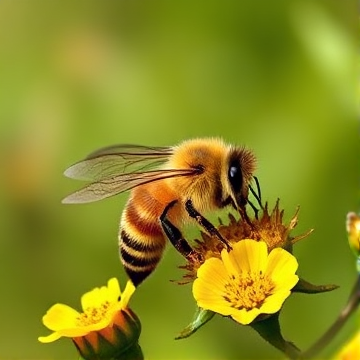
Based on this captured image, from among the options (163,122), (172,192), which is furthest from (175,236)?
(163,122)

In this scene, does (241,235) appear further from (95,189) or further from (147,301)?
(147,301)

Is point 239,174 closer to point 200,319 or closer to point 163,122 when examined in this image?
point 200,319

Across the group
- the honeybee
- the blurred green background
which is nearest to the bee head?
the honeybee

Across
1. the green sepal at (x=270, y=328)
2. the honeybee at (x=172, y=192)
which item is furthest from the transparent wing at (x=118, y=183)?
the green sepal at (x=270, y=328)

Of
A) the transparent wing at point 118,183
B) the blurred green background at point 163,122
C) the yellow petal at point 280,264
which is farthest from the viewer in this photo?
the blurred green background at point 163,122

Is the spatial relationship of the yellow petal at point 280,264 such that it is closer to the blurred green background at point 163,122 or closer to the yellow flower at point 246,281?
the yellow flower at point 246,281

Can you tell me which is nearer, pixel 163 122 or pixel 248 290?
pixel 248 290

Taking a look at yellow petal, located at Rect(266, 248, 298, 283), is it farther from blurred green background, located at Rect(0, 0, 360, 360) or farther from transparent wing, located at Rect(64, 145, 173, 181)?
blurred green background, located at Rect(0, 0, 360, 360)
